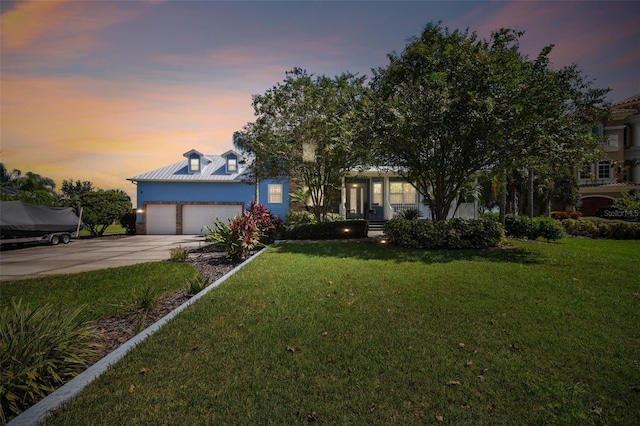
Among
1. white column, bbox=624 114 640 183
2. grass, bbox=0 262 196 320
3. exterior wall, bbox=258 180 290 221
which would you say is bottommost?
grass, bbox=0 262 196 320

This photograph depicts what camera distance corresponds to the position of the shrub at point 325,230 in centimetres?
1295

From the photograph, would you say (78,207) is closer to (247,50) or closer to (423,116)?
(247,50)

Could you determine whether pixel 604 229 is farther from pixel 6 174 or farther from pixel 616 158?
pixel 6 174

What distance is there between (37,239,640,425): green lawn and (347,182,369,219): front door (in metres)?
14.3

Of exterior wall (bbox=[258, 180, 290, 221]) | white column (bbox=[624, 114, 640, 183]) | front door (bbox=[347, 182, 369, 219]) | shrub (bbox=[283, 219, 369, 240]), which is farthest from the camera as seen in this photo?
white column (bbox=[624, 114, 640, 183])

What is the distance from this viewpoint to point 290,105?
12.4 m

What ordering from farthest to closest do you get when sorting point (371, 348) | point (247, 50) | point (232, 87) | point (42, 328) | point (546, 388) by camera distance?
point (232, 87)
point (247, 50)
point (371, 348)
point (42, 328)
point (546, 388)

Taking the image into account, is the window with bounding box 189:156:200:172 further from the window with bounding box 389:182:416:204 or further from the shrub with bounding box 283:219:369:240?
the window with bounding box 389:182:416:204

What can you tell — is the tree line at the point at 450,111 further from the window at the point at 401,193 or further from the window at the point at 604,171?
the window at the point at 604,171

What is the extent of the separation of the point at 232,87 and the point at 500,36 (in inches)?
365

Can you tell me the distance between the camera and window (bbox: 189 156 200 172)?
851 inches

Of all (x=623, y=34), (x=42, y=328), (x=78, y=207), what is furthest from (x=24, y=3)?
(x=623, y=34)

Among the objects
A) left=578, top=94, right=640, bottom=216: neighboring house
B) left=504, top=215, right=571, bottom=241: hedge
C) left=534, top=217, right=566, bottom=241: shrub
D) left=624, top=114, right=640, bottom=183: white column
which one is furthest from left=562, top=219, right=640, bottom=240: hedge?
left=624, top=114, right=640, bottom=183: white column

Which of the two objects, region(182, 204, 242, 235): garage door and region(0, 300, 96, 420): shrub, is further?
region(182, 204, 242, 235): garage door
